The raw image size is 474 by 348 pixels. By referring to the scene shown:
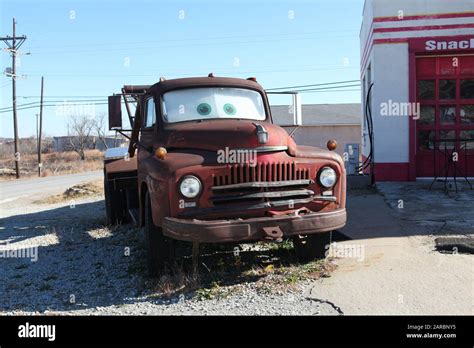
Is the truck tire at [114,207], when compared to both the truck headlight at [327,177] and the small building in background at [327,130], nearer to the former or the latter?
the truck headlight at [327,177]

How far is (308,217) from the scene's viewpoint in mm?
5250

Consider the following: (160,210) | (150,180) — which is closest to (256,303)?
(160,210)

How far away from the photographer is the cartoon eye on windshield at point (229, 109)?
641 cm

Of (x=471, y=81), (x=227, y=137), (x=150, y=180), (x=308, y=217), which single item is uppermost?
(x=471, y=81)

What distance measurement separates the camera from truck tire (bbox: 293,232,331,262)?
19.7 ft

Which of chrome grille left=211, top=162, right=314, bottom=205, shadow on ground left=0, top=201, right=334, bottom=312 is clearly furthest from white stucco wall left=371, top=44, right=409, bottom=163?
chrome grille left=211, top=162, right=314, bottom=205

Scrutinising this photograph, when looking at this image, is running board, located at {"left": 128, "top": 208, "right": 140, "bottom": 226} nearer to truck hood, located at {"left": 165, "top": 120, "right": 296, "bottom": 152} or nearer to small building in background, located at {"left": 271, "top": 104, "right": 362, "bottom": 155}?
truck hood, located at {"left": 165, "top": 120, "right": 296, "bottom": 152}

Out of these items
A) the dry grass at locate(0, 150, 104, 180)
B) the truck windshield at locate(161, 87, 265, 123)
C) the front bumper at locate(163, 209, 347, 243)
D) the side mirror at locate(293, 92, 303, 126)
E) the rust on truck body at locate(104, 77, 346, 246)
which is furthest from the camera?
the dry grass at locate(0, 150, 104, 180)

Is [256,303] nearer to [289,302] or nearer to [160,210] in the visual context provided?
[289,302]

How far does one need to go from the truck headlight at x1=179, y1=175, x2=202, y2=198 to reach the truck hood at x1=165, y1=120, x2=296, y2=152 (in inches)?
21.0

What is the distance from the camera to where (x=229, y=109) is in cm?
645

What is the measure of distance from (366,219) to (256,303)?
3671 mm

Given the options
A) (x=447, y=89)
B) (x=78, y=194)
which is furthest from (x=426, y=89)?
(x=78, y=194)

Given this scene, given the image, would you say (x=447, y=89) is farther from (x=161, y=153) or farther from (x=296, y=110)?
(x=161, y=153)
